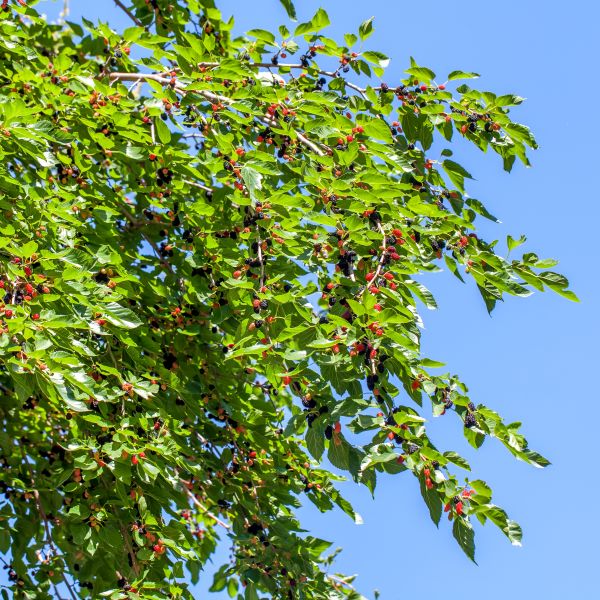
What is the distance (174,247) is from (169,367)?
1.99 ft

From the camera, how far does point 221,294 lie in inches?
173

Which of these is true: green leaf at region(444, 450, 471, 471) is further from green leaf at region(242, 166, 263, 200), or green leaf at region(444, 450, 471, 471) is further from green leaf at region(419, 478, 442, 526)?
green leaf at region(242, 166, 263, 200)

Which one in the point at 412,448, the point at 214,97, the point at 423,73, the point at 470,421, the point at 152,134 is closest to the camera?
the point at 412,448

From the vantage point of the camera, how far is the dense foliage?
3.25 metres

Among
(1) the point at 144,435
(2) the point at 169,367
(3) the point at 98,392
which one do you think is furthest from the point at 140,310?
(3) the point at 98,392

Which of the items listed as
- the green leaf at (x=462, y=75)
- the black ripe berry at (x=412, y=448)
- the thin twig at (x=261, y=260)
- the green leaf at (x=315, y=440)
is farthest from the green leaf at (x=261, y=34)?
the black ripe berry at (x=412, y=448)

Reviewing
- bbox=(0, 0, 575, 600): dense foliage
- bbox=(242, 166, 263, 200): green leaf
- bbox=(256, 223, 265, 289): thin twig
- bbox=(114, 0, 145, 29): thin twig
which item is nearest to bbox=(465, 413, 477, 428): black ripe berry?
bbox=(0, 0, 575, 600): dense foliage

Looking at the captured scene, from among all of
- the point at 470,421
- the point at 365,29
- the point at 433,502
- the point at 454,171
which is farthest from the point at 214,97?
the point at 433,502

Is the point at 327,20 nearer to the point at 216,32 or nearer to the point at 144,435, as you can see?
the point at 216,32

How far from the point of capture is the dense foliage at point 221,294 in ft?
10.7

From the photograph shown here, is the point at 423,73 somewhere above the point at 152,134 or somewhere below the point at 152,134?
above

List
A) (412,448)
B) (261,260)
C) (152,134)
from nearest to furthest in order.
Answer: (412,448) → (261,260) → (152,134)

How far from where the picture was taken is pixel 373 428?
10.4ft

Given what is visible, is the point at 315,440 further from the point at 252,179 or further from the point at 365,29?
the point at 365,29
